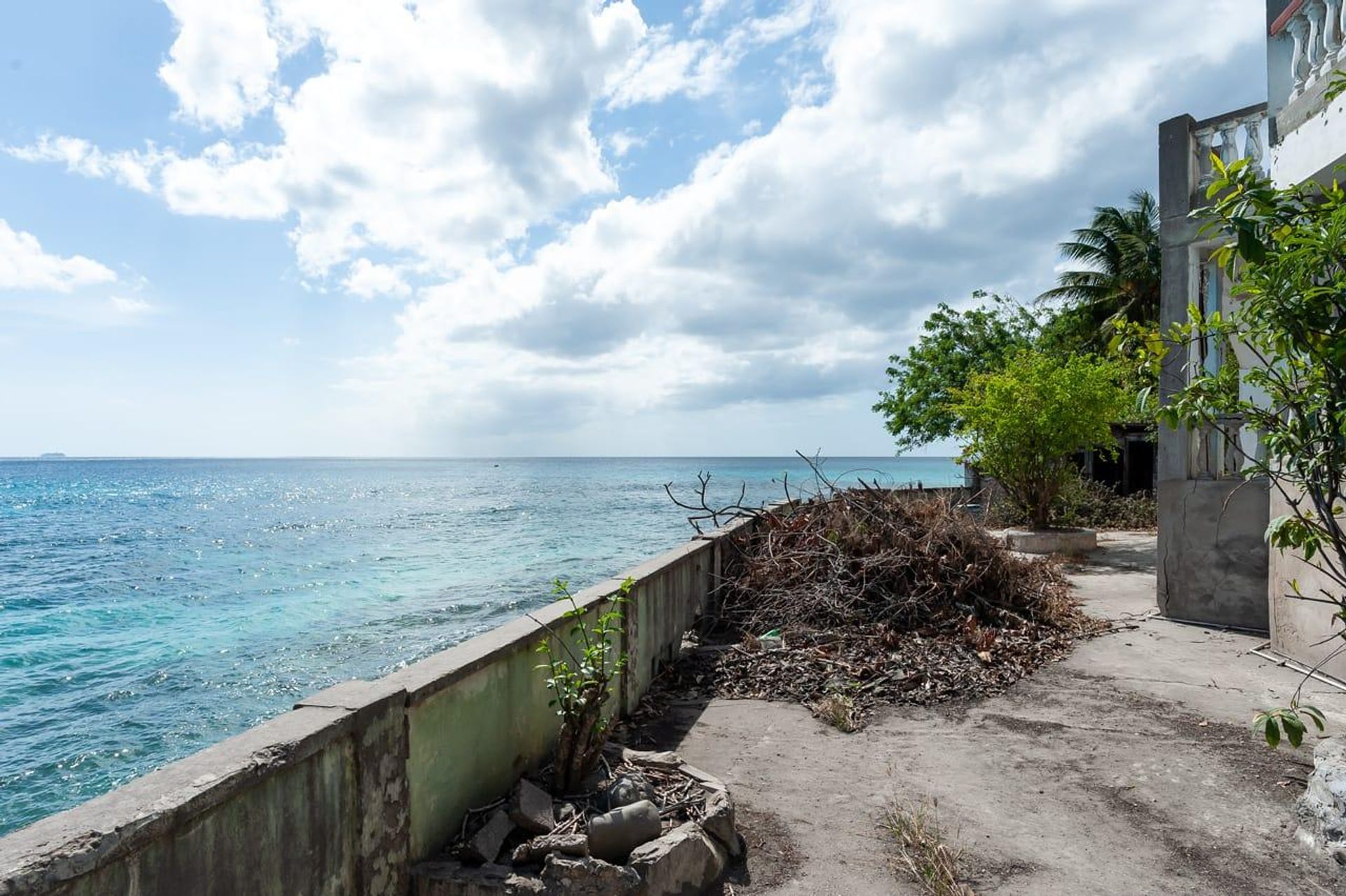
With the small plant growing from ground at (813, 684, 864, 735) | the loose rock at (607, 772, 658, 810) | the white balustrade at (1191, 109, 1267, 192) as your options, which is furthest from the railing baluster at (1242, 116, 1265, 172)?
the loose rock at (607, 772, 658, 810)

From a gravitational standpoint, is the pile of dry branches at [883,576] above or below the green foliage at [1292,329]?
below

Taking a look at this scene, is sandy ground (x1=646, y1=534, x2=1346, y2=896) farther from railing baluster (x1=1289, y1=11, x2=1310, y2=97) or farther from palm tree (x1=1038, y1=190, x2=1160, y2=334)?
palm tree (x1=1038, y1=190, x2=1160, y2=334)

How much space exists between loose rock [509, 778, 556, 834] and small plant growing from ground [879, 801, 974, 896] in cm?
169

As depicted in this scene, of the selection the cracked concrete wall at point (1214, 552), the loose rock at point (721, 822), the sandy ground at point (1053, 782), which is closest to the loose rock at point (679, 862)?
the loose rock at point (721, 822)

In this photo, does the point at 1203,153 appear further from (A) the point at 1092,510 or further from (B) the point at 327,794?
(A) the point at 1092,510

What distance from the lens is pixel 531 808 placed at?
3639 mm

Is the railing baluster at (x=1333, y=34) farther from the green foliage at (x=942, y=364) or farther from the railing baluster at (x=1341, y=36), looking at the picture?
the green foliage at (x=942, y=364)

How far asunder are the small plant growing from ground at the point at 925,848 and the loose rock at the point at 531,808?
169cm

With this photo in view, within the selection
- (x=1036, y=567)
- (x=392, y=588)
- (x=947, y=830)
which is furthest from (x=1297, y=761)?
(x=392, y=588)

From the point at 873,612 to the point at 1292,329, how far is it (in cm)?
533

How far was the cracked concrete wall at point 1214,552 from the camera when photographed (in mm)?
8836

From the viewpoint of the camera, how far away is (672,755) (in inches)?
177

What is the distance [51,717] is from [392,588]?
36.1 feet

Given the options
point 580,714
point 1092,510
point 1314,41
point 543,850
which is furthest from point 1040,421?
point 543,850
